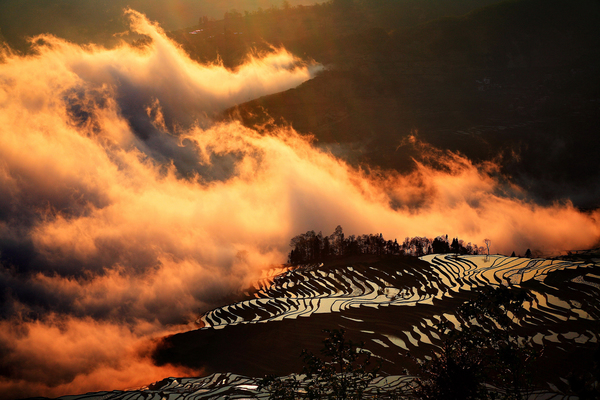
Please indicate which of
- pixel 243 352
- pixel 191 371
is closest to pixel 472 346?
pixel 243 352

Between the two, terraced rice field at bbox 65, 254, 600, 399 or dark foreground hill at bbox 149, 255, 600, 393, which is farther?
dark foreground hill at bbox 149, 255, 600, 393

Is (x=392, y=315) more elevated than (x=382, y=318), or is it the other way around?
(x=392, y=315)

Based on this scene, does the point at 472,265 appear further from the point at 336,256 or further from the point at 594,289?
the point at 336,256

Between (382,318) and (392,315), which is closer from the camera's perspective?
(382,318)

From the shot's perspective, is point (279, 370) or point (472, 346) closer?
point (472, 346)

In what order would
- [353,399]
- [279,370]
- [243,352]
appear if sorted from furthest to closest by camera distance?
[243,352], [279,370], [353,399]

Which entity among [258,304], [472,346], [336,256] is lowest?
[472,346]

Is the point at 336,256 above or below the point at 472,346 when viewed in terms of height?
above

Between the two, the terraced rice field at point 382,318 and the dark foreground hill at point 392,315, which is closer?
the terraced rice field at point 382,318
